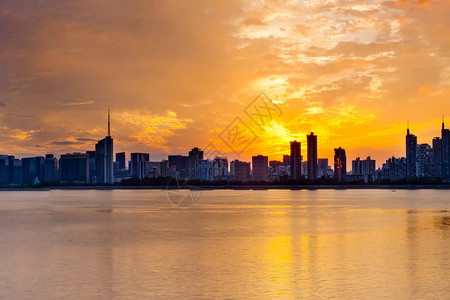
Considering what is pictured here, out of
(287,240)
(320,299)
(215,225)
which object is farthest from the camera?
(215,225)

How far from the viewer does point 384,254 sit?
42188 millimetres

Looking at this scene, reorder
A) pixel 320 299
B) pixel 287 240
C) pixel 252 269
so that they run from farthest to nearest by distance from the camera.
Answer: pixel 287 240, pixel 252 269, pixel 320 299

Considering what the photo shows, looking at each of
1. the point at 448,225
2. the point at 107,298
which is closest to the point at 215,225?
the point at 448,225

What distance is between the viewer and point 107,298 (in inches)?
1076

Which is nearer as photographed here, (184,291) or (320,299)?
(320,299)

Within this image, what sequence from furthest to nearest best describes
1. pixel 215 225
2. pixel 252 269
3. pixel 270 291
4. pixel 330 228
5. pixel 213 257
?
pixel 215 225 → pixel 330 228 → pixel 213 257 → pixel 252 269 → pixel 270 291

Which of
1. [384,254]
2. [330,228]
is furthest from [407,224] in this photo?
[384,254]

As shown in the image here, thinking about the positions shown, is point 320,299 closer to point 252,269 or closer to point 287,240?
Answer: point 252,269

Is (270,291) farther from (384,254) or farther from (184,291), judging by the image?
(384,254)

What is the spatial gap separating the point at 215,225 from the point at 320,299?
4473cm

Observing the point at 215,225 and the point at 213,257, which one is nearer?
the point at 213,257

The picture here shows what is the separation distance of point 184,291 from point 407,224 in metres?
50.8

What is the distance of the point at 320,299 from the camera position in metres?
26.8

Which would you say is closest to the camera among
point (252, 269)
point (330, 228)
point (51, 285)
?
point (51, 285)
